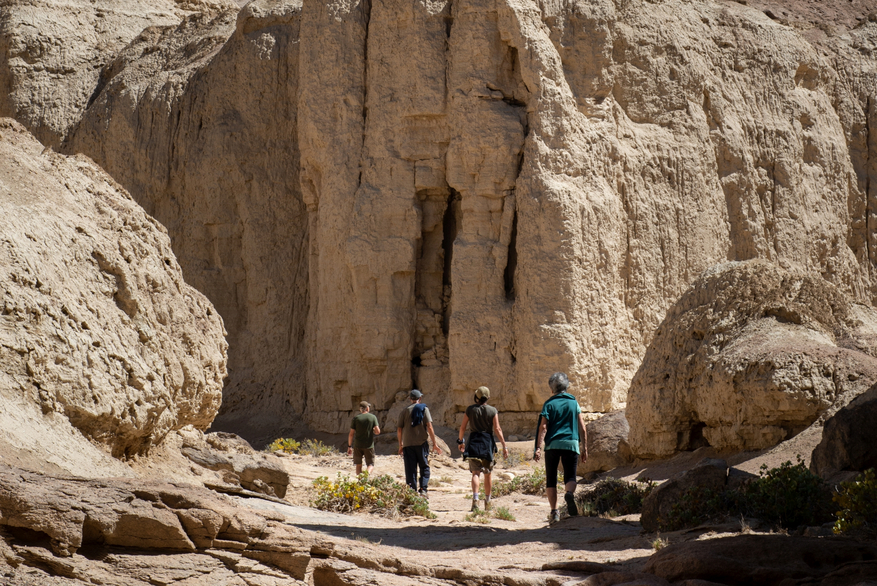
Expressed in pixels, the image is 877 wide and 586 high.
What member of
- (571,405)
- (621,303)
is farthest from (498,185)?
(571,405)

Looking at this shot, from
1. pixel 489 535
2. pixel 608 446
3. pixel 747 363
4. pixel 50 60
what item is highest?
pixel 50 60

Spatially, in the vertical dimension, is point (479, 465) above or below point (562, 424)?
below

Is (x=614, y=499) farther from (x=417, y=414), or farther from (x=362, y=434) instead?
(x=362, y=434)

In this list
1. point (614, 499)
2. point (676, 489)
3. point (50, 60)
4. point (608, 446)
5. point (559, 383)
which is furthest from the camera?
point (50, 60)

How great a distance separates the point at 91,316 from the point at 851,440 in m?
6.47

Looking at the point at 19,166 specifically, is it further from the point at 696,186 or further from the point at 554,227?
the point at 696,186

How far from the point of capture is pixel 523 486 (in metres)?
12.7

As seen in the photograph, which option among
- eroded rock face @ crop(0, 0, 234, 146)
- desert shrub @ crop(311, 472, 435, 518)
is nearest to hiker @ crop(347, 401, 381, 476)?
desert shrub @ crop(311, 472, 435, 518)

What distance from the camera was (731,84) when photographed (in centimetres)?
2209

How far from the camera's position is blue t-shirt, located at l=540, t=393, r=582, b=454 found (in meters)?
9.12

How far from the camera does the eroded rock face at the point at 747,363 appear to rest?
1052 centimetres

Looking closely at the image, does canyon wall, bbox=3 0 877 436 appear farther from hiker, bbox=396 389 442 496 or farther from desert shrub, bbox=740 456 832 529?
desert shrub, bbox=740 456 832 529

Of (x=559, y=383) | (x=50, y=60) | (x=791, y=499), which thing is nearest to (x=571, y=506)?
(x=559, y=383)

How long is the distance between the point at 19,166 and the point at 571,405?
212 inches
